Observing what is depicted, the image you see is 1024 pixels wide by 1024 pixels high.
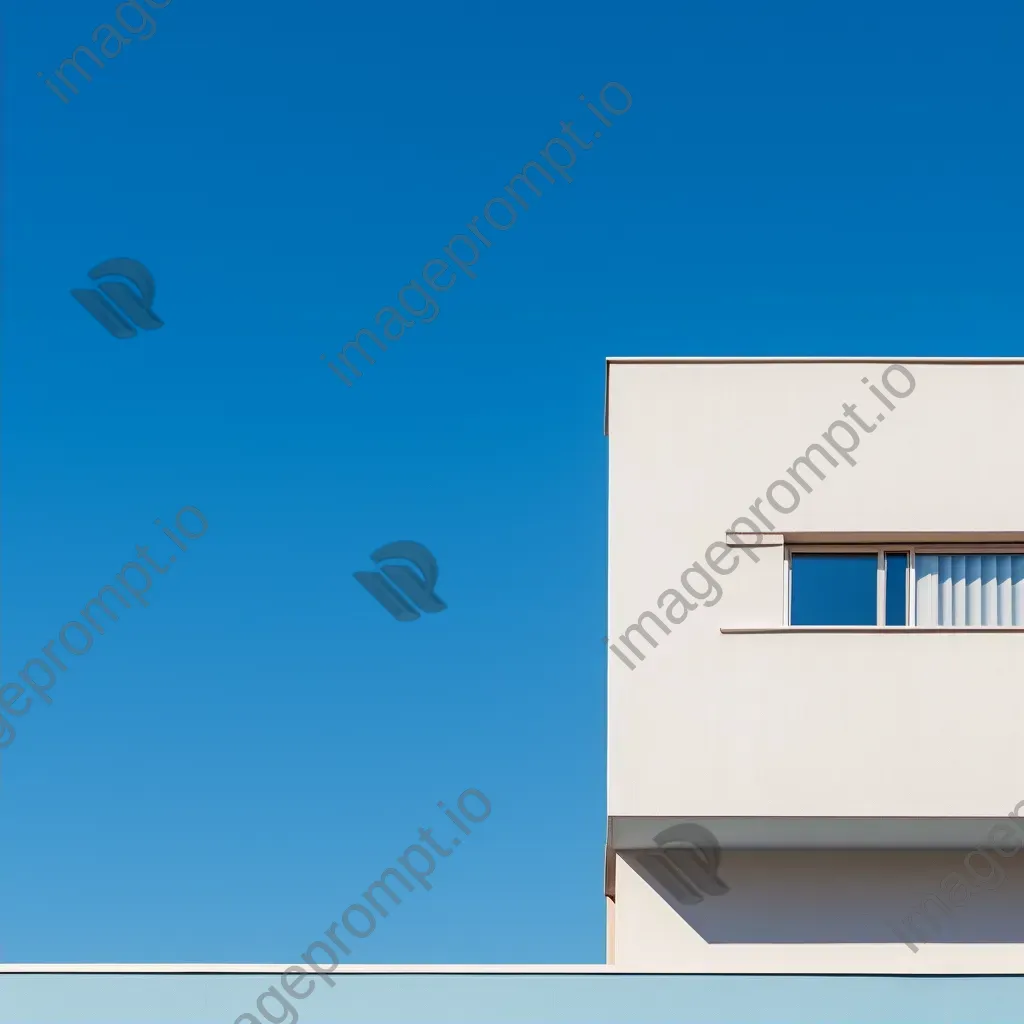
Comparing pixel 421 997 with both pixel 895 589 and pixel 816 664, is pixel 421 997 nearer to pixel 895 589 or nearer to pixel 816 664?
pixel 816 664

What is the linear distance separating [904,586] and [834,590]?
571 millimetres

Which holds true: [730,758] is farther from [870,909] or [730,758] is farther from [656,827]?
[870,909]

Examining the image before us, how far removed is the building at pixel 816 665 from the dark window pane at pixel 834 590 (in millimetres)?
18

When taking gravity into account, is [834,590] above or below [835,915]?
above

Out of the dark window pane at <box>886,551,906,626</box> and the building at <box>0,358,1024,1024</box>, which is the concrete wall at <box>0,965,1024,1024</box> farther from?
the dark window pane at <box>886,551,906,626</box>

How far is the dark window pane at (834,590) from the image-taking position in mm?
12750

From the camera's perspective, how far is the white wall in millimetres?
12047

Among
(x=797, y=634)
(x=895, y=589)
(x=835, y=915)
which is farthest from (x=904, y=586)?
(x=835, y=915)

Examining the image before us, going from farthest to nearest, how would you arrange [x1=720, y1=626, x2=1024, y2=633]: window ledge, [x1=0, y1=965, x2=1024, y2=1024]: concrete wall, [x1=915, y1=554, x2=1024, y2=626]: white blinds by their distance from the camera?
1. [x1=915, y1=554, x2=1024, y2=626]: white blinds
2. [x1=720, y1=626, x2=1024, y2=633]: window ledge
3. [x1=0, y1=965, x2=1024, y2=1024]: concrete wall

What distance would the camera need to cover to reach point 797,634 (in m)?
12.4

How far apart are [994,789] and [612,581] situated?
3288 mm

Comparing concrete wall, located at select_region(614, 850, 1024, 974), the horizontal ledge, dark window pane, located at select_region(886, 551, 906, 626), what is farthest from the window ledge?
concrete wall, located at select_region(614, 850, 1024, 974)

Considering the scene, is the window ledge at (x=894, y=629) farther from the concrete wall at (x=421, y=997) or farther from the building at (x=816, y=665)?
the concrete wall at (x=421, y=997)

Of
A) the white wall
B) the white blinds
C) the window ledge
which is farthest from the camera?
the white blinds
